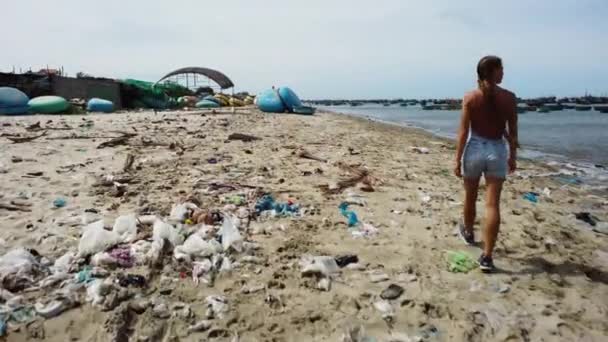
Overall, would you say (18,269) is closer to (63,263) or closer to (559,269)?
(63,263)

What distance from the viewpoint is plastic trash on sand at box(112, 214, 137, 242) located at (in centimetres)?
316

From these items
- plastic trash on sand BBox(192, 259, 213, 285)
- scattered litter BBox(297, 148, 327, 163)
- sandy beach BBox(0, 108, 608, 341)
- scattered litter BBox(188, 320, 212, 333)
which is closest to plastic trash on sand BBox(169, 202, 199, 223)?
sandy beach BBox(0, 108, 608, 341)

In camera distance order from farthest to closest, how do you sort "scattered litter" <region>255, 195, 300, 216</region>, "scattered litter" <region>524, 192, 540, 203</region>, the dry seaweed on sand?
"scattered litter" <region>524, 192, 540, 203</region>, the dry seaweed on sand, "scattered litter" <region>255, 195, 300, 216</region>

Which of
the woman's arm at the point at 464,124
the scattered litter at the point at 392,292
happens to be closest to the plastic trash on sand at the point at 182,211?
the scattered litter at the point at 392,292

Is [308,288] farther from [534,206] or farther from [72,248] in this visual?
[534,206]

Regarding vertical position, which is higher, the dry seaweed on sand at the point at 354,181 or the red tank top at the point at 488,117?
the red tank top at the point at 488,117

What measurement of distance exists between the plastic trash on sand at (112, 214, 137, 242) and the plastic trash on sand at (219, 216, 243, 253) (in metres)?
0.74

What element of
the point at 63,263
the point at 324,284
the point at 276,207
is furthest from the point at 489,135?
the point at 63,263

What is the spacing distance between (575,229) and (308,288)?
11.3 ft

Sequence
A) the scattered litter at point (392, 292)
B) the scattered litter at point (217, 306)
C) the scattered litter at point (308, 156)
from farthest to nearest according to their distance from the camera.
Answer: the scattered litter at point (308, 156) → the scattered litter at point (392, 292) → the scattered litter at point (217, 306)

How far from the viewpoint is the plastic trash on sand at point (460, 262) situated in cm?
300

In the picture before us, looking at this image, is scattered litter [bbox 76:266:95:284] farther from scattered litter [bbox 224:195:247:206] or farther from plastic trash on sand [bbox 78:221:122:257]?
scattered litter [bbox 224:195:247:206]

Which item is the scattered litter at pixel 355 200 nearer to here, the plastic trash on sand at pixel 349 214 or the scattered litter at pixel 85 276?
the plastic trash on sand at pixel 349 214

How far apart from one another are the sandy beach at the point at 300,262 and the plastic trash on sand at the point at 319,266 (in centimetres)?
Result: 3
